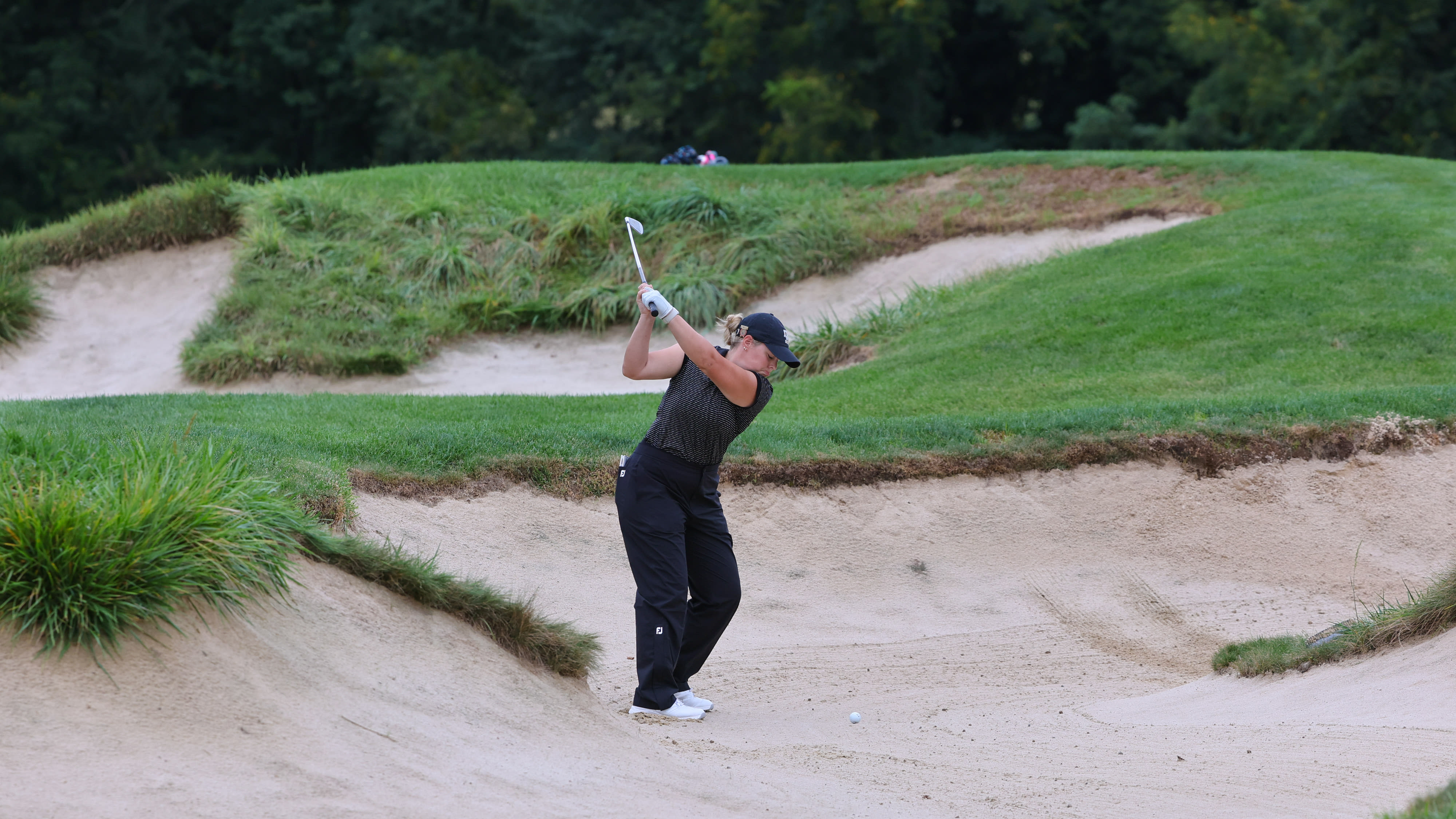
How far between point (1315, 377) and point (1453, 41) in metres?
24.1

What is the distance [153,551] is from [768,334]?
2.71 m

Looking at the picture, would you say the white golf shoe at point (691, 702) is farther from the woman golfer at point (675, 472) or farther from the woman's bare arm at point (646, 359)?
the woman's bare arm at point (646, 359)

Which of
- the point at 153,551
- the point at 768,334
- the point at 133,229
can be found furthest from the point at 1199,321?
the point at 133,229

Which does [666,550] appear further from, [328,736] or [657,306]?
[328,736]

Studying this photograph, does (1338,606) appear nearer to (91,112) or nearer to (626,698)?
(626,698)

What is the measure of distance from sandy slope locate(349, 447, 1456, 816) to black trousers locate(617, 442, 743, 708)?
1.10ft

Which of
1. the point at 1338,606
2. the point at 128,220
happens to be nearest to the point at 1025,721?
the point at 1338,606

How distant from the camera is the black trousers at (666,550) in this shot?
5.81 m

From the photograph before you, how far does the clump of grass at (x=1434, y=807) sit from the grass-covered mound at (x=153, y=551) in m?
3.32

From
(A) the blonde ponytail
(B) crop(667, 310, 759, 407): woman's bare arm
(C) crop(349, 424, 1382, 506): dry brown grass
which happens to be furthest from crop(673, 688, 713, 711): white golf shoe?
(C) crop(349, 424, 1382, 506): dry brown grass

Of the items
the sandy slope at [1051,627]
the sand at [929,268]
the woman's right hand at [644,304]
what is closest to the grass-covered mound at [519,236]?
the sand at [929,268]

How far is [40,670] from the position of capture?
4262 mm

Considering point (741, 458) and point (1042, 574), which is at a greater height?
point (741, 458)

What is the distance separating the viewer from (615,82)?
37719 millimetres
